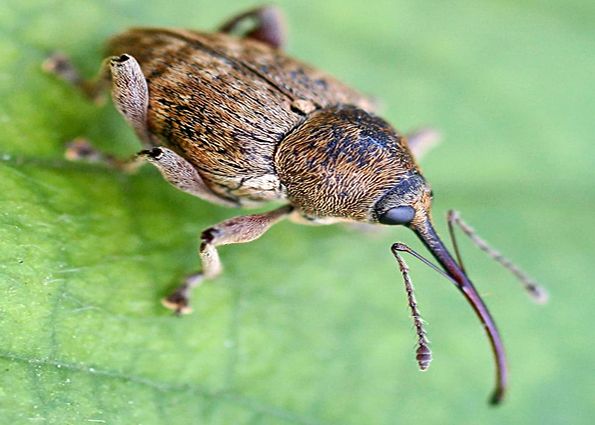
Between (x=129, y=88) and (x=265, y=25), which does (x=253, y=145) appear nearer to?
(x=129, y=88)

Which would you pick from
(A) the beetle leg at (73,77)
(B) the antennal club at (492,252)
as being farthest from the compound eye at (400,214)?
(A) the beetle leg at (73,77)

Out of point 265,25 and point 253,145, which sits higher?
point 265,25

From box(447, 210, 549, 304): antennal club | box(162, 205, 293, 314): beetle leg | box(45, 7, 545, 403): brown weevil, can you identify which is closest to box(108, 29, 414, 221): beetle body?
box(45, 7, 545, 403): brown weevil

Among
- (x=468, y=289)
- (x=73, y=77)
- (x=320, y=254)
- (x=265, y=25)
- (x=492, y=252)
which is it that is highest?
(x=265, y=25)

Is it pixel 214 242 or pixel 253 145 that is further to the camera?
pixel 253 145

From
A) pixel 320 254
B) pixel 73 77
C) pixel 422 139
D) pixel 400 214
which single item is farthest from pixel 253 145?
pixel 422 139

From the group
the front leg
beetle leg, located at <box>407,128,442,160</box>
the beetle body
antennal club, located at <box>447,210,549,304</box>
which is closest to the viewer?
the front leg

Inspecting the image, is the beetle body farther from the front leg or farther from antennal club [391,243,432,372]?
antennal club [391,243,432,372]

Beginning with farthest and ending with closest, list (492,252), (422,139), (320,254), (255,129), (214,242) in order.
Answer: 1. (422,139)
2. (320,254)
3. (492,252)
4. (255,129)
5. (214,242)
